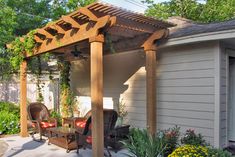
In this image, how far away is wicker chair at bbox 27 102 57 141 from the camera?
713 cm

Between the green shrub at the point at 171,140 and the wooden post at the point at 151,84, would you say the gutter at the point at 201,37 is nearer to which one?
the wooden post at the point at 151,84

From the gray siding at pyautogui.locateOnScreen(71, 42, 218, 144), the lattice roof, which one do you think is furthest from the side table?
the gray siding at pyautogui.locateOnScreen(71, 42, 218, 144)

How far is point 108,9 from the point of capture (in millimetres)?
4531

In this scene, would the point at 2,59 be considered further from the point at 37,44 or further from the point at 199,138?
the point at 199,138

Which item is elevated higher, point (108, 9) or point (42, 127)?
point (108, 9)

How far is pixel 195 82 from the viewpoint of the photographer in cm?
573

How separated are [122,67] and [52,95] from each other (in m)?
7.04

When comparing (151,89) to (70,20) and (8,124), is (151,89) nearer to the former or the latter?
(70,20)

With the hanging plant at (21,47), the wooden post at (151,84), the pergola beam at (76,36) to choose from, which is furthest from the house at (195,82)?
the hanging plant at (21,47)

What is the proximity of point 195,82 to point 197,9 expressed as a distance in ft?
45.9

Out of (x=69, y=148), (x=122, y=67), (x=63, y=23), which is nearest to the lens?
(x=63, y=23)

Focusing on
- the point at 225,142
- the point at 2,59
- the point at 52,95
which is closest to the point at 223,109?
the point at 225,142

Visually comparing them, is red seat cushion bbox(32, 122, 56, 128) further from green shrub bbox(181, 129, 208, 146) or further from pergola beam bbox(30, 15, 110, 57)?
green shrub bbox(181, 129, 208, 146)

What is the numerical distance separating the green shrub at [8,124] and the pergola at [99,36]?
2.50 m
